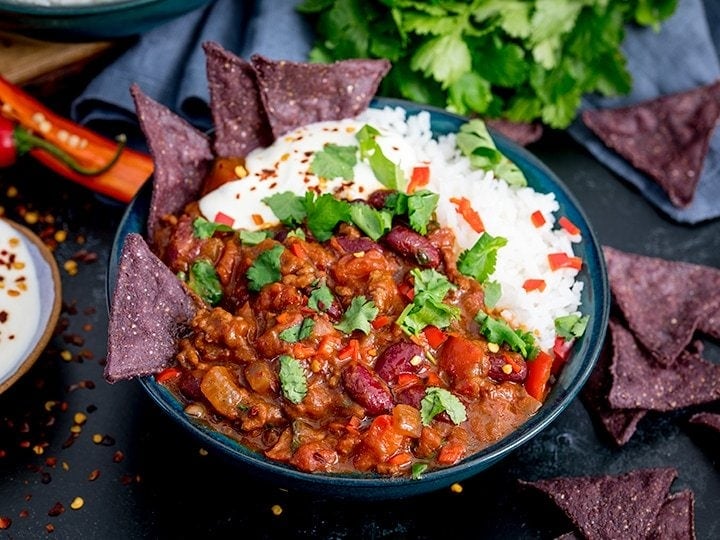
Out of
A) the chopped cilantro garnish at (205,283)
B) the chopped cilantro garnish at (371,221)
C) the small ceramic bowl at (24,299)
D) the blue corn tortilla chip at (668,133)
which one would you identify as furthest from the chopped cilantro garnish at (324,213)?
the blue corn tortilla chip at (668,133)

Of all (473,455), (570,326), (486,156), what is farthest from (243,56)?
(473,455)

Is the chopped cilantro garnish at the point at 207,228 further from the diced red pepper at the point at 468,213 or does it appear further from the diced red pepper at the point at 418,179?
the diced red pepper at the point at 468,213

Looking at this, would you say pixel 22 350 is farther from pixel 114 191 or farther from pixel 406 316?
pixel 406 316

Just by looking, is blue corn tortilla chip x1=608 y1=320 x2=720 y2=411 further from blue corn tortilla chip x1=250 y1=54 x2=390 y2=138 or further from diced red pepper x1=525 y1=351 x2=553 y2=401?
blue corn tortilla chip x1=250 y1=54 x2=390 y2=138

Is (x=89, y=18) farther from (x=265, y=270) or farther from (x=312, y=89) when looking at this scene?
(x=265, y=270)

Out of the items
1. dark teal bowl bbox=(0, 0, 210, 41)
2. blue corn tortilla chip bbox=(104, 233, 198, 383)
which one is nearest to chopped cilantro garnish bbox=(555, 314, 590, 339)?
blue corn tortilla chip bbox=(104, 233, 198, 383)

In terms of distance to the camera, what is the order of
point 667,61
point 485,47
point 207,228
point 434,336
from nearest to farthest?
point 434,336, point 207,228, point 485,47, point 667,61
